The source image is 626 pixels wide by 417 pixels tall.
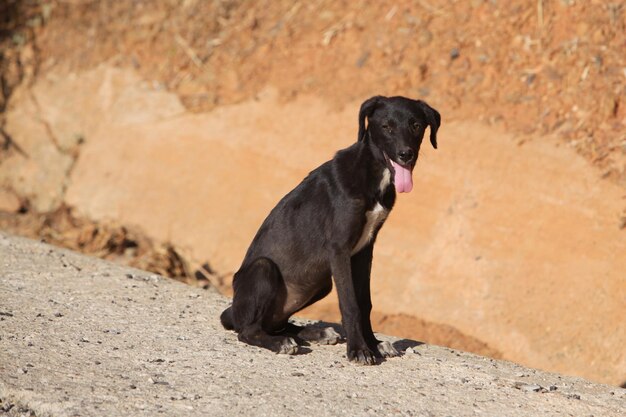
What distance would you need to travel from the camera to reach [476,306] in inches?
372

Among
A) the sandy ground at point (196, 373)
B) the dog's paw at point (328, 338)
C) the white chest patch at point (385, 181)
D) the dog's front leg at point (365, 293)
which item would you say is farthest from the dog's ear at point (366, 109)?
the sandy ground at point (196, 373)

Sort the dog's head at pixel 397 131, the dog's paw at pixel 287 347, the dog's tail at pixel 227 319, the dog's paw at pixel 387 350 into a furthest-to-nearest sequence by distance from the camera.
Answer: the dog's tail at pixel 227 319 → the dog's paw at pixel 387 350 → the dog's paw at pixel 287 347 → the dog's head at pixel 397 131

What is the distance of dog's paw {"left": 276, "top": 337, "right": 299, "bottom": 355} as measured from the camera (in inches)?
241

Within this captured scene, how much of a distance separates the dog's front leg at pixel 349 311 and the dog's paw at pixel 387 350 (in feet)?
0.81

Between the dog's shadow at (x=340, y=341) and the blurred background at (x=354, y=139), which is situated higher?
the blurred background at (x=354, y=139)

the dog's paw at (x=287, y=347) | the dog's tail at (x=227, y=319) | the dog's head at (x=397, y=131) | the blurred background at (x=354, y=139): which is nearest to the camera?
A: the dog's head at (x=397, y=131)

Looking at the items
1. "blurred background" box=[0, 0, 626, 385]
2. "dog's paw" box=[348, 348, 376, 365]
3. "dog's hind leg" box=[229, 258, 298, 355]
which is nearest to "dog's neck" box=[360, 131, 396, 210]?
"dog's hind leg" box=[229, 258, 298, 355]

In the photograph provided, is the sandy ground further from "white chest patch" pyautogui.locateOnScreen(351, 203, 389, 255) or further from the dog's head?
the dog's head

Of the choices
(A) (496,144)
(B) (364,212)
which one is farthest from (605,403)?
(A) (496,144)

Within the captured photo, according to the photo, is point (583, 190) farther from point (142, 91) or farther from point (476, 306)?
point (142, 91)

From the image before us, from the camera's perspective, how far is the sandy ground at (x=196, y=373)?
200 inches

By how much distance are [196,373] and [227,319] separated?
1.01 meters

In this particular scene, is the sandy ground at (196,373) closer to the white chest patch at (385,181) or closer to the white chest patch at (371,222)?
the white chest patch at (371,222)

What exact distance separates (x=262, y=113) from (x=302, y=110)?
58 cm
